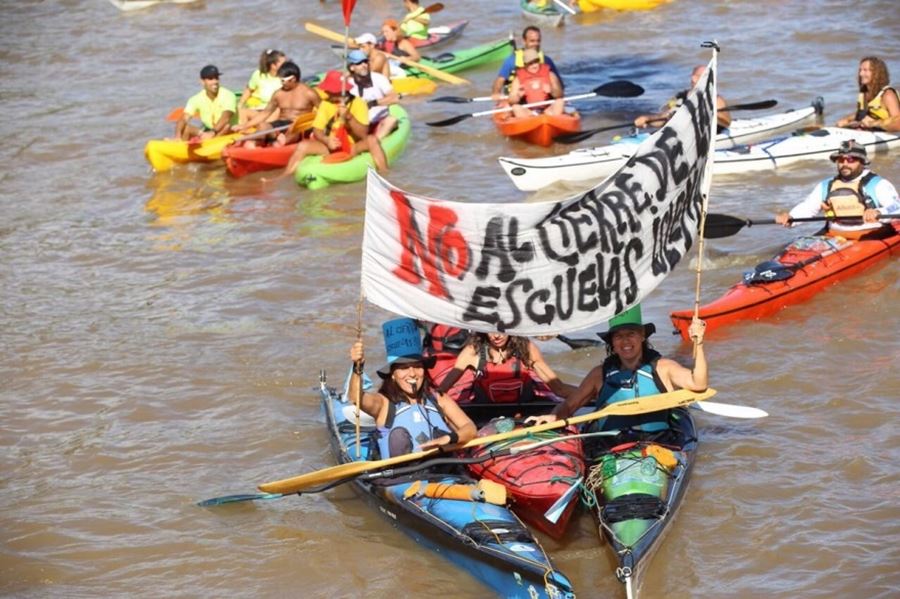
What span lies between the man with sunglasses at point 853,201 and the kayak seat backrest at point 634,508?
456 cm

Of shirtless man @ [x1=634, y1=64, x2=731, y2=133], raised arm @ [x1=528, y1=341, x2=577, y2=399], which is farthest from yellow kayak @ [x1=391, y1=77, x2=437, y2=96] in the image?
raised arm @ [x1=528, y1=341, x2=577, y2=399]

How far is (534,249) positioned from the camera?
7703 mm

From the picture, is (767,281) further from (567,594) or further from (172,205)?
(172,205)

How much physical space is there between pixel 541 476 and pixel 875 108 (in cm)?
836

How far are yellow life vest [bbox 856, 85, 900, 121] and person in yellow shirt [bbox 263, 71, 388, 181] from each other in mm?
5237

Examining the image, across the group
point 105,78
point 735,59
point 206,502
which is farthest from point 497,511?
point 105,78

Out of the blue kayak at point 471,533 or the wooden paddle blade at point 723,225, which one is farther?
the wooden paddle blade at point 723,225

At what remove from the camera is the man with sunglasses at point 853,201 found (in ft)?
36.9

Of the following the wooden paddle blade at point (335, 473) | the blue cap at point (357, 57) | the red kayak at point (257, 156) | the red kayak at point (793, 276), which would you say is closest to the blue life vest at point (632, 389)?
the wooden paddle blade at point (335, 473)

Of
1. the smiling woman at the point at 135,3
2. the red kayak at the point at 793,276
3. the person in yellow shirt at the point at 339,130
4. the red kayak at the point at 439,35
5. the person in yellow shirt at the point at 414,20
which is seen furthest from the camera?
the smiling woman at the point at 135,3

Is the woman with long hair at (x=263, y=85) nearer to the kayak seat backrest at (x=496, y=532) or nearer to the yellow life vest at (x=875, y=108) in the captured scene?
the yellow life vest at (x=875, y=108)

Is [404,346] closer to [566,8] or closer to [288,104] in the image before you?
[288,104]

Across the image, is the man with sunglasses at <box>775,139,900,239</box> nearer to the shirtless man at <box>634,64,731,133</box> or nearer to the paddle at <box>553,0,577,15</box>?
the shirtless man at <box>634,64,731,133</box>

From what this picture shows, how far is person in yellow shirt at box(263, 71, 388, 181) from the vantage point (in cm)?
1516
